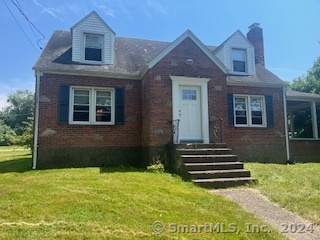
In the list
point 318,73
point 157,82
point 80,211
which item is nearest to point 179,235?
point 80,211

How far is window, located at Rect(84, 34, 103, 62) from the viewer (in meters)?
10.7

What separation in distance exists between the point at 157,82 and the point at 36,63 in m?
4.52

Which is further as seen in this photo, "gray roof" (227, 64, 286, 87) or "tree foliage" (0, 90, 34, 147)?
"tree foliage" (0, 90, 34, 147)

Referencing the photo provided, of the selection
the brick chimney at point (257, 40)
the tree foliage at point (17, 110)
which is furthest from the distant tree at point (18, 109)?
the brick chimney at point (257, 40)

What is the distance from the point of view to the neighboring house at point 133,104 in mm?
9406

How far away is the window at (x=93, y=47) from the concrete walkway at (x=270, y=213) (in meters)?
7.34

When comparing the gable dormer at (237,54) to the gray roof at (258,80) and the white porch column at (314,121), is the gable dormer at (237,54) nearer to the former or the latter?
the gray roof at (258,80)

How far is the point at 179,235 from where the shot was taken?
3.70 metres

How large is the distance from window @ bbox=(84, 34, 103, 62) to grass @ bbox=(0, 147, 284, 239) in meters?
6.07

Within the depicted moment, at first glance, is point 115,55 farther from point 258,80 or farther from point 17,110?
point 17,110

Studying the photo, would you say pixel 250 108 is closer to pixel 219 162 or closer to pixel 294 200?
pixel 219 162

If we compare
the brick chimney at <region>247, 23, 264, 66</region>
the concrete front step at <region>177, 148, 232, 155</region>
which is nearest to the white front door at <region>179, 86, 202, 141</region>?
the concrete front step at <region>177, 148, 232, 155</region>

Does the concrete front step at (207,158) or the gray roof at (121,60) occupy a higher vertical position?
the gray roof at (121,60)

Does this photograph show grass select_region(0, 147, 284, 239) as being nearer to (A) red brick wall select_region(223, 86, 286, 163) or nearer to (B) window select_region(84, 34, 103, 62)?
(A) red brick wall select_region(223, 86, 286, 163)
